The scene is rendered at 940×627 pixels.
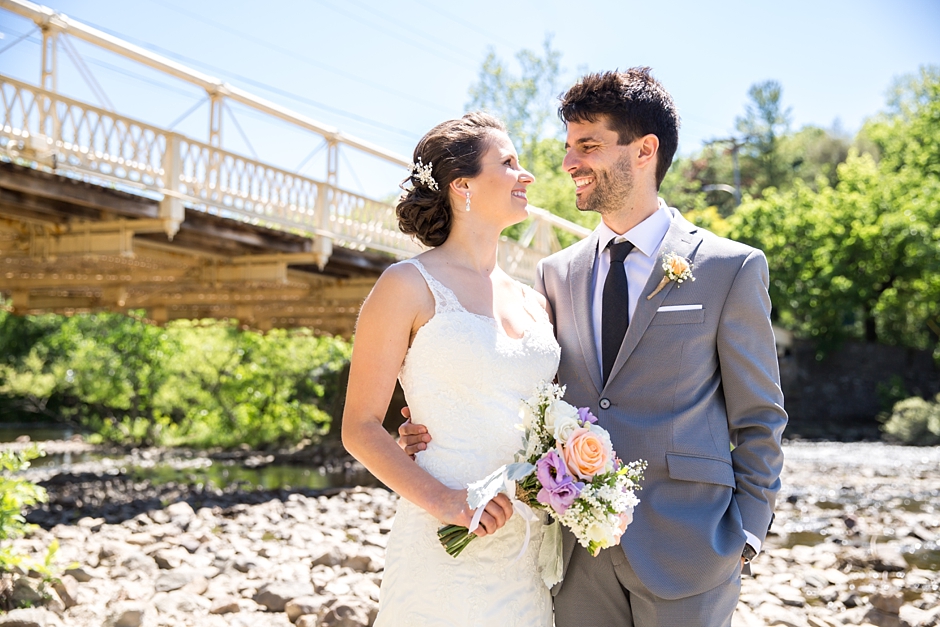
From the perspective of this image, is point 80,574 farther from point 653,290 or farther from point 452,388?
point 653,290

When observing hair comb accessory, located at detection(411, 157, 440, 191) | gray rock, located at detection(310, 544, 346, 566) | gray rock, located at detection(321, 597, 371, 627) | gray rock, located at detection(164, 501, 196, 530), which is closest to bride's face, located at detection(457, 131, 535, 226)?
hair comb accessory, located at detection(411, 157, 440, 191)

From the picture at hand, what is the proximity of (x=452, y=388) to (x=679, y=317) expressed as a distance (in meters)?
0.81

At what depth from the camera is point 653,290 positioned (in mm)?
2828

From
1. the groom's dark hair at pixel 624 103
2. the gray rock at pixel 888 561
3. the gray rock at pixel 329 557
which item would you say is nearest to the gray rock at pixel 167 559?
the gray rock at pixel 329 557

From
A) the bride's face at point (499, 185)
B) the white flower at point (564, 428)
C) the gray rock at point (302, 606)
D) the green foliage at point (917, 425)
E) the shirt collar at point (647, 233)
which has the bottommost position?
the green foliage at point (917, 425)

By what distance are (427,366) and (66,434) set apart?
3454 cm

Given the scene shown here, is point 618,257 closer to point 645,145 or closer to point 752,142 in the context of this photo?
point 645,145

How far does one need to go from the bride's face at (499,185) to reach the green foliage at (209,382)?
2216cm

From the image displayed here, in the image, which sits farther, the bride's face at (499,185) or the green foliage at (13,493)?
the green foliage at (13,493)

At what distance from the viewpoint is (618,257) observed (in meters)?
3.02

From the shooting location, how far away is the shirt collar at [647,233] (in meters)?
3.01

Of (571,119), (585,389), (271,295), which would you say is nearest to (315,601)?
(585,389)

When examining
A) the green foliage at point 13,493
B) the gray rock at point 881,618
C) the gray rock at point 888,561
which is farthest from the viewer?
the gray rock at point 888,561

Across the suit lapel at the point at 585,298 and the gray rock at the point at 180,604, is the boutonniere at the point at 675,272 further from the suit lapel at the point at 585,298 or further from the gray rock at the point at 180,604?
the gray rock at the point at 180,604
